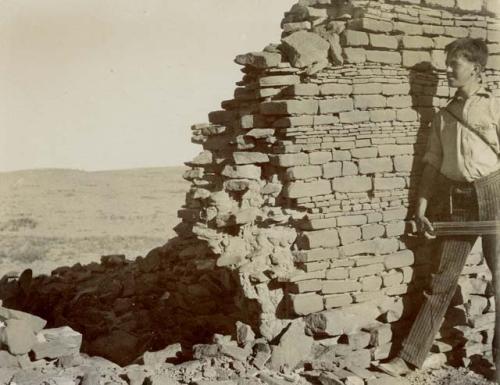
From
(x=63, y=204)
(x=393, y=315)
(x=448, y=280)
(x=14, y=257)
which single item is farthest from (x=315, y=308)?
(x=63, y=204)

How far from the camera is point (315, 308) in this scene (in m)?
4.88

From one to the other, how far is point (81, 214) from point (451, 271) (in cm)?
2093

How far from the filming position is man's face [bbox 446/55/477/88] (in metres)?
4.91

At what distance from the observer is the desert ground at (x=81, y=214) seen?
15.1 meters

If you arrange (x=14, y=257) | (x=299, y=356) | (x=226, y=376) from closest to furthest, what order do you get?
1. (x=226, y=376)
2. (x=299, y=356)
3. (x=14, y=257)

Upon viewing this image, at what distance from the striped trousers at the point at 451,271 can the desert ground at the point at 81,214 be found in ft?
26.2

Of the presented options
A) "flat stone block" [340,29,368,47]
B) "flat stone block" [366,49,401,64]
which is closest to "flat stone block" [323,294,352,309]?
"flat stone block" [366,49,401,64]

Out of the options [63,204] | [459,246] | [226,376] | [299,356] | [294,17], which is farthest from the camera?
[63,204]

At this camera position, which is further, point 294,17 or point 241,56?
point 294,17

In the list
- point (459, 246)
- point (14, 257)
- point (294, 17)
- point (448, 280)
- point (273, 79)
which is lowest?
point (14, 257)

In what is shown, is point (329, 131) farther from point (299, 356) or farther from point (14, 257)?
point (14, 257)

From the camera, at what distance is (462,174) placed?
16.0 feet

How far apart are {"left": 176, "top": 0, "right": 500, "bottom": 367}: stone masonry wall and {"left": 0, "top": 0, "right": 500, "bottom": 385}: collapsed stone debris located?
0.04 ft

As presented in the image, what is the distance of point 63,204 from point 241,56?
23.2 metres
